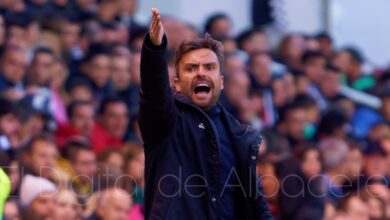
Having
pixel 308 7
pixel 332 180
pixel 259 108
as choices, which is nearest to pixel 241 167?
pixel 332 180

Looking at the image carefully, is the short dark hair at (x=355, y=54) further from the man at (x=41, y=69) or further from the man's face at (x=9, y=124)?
the man's face at (x=9, y=124)

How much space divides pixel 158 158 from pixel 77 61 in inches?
225

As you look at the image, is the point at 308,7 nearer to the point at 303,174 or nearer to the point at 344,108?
the point at 344,108

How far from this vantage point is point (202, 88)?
7242 mm

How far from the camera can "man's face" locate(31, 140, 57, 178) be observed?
34.1 ft

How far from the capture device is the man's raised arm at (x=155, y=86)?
6961 millimetres

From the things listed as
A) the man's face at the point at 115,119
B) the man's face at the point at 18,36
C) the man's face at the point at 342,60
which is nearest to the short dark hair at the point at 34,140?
the man's face at the point at 115,119

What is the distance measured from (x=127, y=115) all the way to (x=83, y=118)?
2.26ft

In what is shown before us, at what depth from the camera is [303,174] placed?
38.2 feet

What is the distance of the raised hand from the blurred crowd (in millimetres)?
2842

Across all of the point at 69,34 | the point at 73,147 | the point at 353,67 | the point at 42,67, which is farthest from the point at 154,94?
the point at 353,67

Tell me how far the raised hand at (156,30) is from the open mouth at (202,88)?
14.9 inches

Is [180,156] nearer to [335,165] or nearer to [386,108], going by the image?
[335,165]

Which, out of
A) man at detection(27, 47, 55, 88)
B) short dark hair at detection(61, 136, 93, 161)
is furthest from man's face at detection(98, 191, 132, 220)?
man at detection(27, 47, 55, 88)
